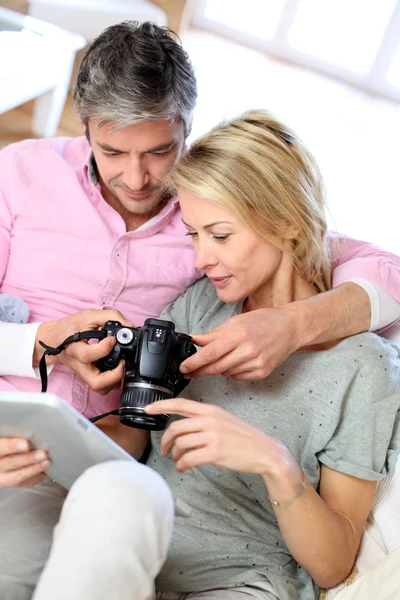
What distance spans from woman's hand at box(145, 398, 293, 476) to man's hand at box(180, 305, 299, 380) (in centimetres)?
15

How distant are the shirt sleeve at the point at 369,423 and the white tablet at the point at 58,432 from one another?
0.33 m

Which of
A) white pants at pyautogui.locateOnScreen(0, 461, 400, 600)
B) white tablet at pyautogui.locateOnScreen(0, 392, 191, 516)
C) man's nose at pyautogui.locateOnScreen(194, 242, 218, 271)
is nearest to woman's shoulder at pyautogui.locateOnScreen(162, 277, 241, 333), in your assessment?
man's nose at pyautogui.locateOnScreen(194, 242, 218, 271)

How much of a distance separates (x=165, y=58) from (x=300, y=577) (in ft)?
3.33

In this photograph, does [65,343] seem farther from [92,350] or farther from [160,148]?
[160,148]

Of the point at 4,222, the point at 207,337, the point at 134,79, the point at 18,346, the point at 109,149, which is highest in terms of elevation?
the point at 134,79

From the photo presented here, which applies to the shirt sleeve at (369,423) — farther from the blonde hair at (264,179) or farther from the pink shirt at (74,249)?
the pink shirt at (74,249)

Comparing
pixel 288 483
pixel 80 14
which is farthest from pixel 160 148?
pixel 80 14

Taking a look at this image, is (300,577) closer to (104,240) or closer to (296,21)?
(104,240)

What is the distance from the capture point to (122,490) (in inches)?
36.2

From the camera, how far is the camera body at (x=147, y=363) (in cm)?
125

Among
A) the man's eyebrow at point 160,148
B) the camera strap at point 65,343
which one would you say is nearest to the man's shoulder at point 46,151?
the man's eyebrow at point 160,148

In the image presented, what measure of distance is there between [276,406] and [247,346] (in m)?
0.20

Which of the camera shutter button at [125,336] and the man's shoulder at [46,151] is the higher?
the man's shoulder at [46,151]

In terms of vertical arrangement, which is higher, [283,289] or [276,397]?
[283,289]
